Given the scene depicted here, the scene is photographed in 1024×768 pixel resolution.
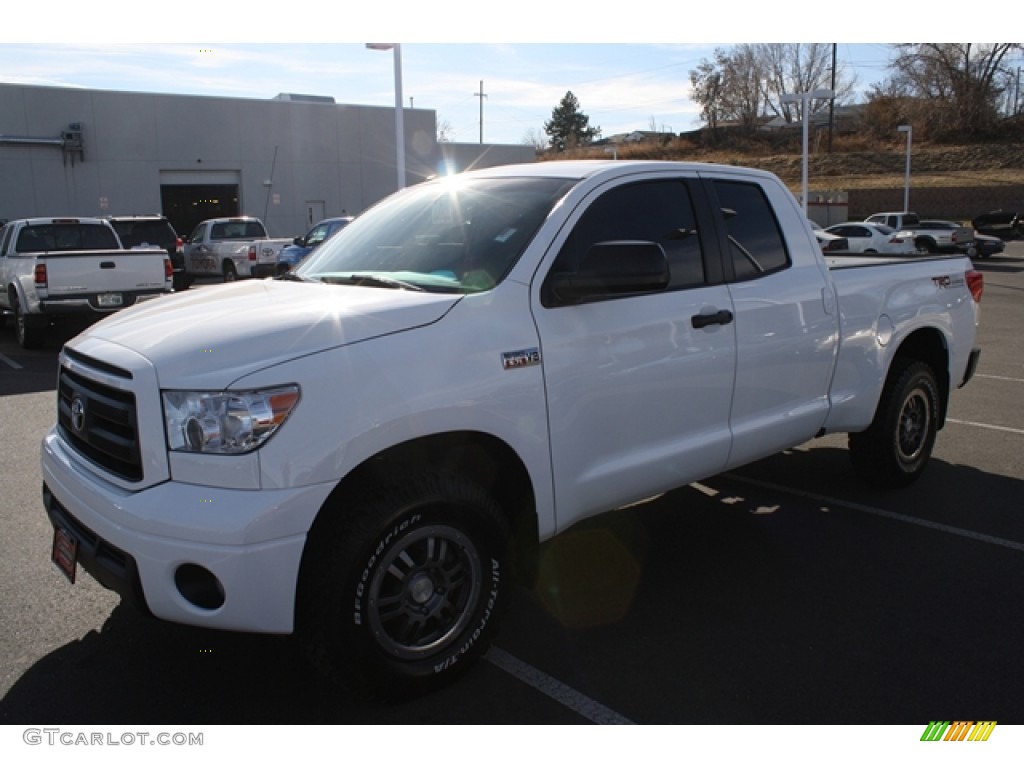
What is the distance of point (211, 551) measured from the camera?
2.80 metres

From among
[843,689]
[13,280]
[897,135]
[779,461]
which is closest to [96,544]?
[843,689]

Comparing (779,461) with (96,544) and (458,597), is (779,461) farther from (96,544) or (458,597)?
(96,544)

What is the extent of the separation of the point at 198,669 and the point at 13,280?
11.2 metres

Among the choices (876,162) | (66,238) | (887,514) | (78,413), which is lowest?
(887,514)

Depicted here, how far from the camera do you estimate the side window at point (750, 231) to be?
458 cm

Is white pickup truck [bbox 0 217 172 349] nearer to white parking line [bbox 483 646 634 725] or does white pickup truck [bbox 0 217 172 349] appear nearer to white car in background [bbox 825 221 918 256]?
white parking line [bbox 483 646 634 725]

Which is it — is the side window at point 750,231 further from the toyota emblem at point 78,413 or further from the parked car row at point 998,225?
the parked car row at point 998,225

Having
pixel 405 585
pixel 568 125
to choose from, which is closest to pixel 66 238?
pixel 405 585

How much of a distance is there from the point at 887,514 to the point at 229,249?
20.0 meters

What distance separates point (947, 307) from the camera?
5.92m

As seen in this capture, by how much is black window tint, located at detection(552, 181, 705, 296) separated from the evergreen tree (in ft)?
276

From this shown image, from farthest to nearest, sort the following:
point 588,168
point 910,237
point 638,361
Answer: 1. point 910,237
2. point 588,168
3. point 638,361

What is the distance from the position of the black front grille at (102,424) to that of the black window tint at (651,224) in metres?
1.89

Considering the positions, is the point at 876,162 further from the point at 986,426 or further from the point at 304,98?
the point at 986,426
